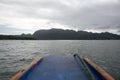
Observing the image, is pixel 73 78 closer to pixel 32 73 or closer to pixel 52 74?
pixel 52 74

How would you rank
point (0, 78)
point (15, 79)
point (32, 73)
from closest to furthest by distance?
1. point (15, 79)
2. point (32, 73)
3. point (0, 78)

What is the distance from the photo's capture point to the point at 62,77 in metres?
7.57

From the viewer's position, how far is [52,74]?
8.09 m

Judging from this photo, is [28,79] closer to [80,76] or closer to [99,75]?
[80,76]

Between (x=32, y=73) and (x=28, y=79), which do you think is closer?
(x=28, y=79)

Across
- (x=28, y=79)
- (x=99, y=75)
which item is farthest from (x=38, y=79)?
(x=99, y=75)

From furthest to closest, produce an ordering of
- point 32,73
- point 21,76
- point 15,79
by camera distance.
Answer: point 32,73
point 21,76
point 15,79

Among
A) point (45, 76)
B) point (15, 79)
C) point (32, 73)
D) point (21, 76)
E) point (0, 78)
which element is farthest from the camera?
point (0, 78)

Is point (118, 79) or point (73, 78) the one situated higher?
point (73, 78)

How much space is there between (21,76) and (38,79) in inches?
32.2

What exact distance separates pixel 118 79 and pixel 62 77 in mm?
8042

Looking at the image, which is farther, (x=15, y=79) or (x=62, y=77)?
(x=62, y=77)

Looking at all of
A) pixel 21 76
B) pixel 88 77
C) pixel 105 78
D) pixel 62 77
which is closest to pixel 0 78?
pixel 21 76

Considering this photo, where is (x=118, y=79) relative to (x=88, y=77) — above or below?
below
